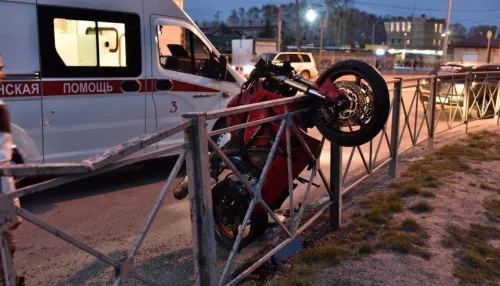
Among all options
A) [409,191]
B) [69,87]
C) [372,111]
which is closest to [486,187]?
[409,191]

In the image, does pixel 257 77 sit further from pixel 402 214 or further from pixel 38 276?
pixel 38 276

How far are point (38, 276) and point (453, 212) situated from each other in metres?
3.99

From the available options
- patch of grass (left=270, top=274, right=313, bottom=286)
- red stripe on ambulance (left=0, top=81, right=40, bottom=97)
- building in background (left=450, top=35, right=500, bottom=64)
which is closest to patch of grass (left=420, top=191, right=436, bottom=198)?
patch of grass (left=270, top=274, right=313, bottom=286)

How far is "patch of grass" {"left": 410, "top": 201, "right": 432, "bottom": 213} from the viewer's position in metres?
4.88

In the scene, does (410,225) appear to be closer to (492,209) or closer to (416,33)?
(492,209)

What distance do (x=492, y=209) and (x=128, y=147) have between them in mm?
4248

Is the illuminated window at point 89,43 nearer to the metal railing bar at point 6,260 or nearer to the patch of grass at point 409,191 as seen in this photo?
the patch of grass at point 409,191

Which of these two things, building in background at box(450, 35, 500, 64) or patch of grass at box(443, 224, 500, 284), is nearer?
patch of grass at box(443, 224, 500, 284)

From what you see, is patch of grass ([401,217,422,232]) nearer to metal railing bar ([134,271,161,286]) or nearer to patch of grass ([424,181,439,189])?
patch of grass ([424,181,439,189])

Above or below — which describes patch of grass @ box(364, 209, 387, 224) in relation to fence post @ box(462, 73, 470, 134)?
below

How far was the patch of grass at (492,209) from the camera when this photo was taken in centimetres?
480

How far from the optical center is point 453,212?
4844 millimetres

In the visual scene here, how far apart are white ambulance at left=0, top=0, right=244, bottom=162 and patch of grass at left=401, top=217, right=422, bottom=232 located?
267cm

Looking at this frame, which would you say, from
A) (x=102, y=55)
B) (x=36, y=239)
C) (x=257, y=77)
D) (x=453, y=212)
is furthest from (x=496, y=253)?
(x=102, y=55)
